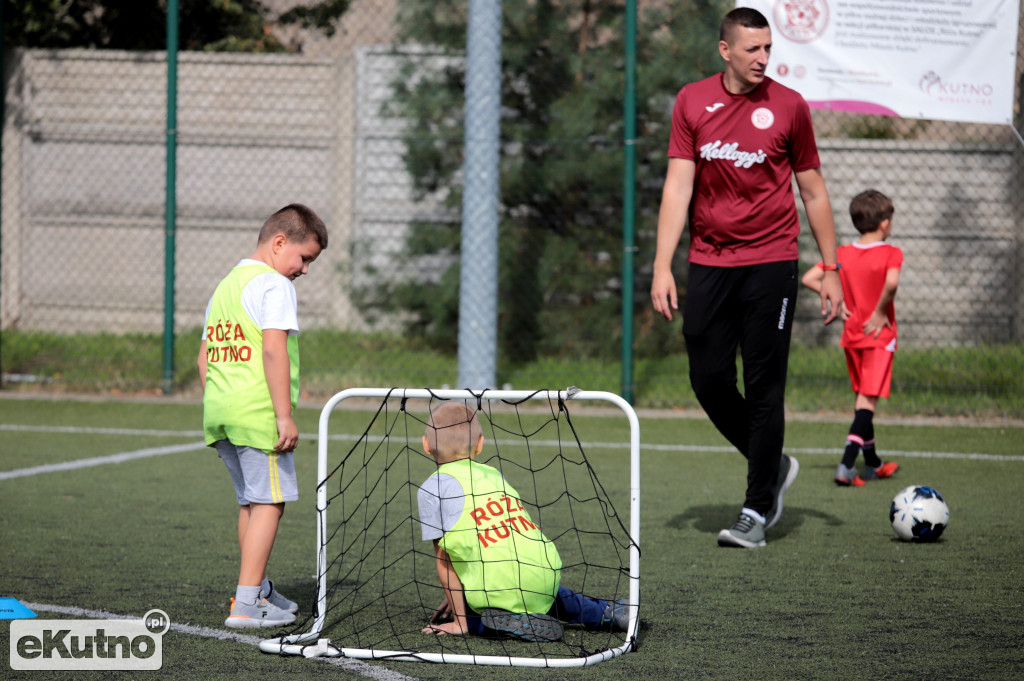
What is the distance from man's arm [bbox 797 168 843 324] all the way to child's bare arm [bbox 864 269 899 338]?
156 cm

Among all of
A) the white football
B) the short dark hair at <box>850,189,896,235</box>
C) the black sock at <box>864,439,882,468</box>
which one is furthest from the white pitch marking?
the white football

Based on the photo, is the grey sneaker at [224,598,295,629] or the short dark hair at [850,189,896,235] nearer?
the grey sneaker at [224,598,295,629]

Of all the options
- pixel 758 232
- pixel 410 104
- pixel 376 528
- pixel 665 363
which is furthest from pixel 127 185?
pixel 758 232

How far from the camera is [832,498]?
593cm

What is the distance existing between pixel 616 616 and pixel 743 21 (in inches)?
96.8

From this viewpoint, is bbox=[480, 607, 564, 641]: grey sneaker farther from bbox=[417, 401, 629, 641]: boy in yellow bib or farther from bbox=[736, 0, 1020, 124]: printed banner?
bbox=[736, 0, 1020, 124]: printed banner

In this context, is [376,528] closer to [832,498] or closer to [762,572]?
[762,572]

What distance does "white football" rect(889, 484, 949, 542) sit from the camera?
4793mm

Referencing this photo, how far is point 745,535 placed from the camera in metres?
4.72

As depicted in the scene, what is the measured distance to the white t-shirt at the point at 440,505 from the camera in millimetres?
3449

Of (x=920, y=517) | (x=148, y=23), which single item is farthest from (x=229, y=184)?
(x=920, y=517)

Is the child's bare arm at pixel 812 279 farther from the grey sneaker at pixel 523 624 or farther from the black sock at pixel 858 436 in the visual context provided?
the grey sneaker at pixel 523 624

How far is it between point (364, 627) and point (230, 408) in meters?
0.82

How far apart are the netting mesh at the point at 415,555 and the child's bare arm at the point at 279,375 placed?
0.22 meters
